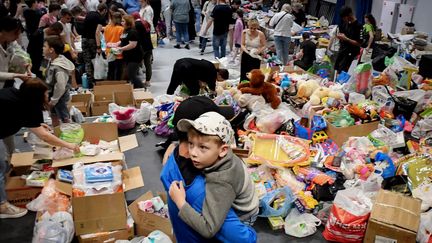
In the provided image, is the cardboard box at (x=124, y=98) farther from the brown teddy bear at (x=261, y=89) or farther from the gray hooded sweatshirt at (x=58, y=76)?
the brown teddy bear at (x=261, y=89)

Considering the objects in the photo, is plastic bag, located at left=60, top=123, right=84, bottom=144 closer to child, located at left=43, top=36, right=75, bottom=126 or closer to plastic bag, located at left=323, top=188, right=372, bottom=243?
child, located at left=43, top=36, right=75, bottom=126

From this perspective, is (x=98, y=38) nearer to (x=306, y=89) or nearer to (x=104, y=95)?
(x=104, y=95)

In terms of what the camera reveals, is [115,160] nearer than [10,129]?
No

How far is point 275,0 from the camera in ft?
40.1

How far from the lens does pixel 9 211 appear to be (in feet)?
11.2

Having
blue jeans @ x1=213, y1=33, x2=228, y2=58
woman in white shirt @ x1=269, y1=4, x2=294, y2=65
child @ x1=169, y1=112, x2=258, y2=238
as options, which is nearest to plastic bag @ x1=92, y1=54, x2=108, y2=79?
blue jeans @ x1=213, y1=33, x2=228, y2=58

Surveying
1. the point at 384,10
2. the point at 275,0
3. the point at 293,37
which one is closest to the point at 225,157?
the point at 293,37

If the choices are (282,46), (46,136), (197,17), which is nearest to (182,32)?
(197,17)

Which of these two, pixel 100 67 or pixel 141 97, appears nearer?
pixel 141 97

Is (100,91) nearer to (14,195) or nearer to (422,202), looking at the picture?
(14,195)

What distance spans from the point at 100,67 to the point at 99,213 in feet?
12.6

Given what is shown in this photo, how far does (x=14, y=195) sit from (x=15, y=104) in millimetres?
879

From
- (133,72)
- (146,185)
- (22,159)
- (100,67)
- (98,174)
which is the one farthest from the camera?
(100,67)

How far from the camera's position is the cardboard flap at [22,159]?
3.77m
